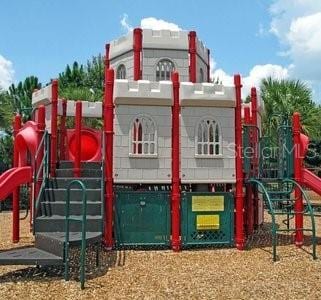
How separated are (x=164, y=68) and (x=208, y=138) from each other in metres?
2.98

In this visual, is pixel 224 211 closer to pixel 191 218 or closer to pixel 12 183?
pixel 191 218

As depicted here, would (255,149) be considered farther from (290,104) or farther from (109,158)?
(290,104)

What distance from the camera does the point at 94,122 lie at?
78.9 ft

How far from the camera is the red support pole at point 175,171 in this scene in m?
9.47

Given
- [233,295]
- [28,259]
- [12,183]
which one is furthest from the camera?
[12,183]

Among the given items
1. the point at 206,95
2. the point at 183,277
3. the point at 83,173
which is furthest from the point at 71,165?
the point at 183,277

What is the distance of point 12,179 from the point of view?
30.9 feet

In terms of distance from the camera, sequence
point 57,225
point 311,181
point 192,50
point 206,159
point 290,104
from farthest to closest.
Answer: point 290,104 < point 192,50 < point 311,181 < point 206,159 < point 57,225

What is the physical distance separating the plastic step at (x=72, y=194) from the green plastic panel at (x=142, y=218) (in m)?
0.57

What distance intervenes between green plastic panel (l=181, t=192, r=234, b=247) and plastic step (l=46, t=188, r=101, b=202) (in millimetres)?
1853

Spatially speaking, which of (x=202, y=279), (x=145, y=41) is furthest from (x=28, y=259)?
(x=145, y=41)

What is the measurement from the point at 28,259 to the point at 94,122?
1770 centimetres

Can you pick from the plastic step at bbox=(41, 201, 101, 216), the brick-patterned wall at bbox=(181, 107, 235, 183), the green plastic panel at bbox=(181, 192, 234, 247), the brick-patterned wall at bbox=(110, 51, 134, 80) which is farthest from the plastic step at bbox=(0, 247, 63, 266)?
the brick-patterned wall at bbox=(110, 51, 134, 80)

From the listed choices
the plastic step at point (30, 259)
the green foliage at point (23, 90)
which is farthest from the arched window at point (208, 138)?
the green foliage at point (23, 90)
